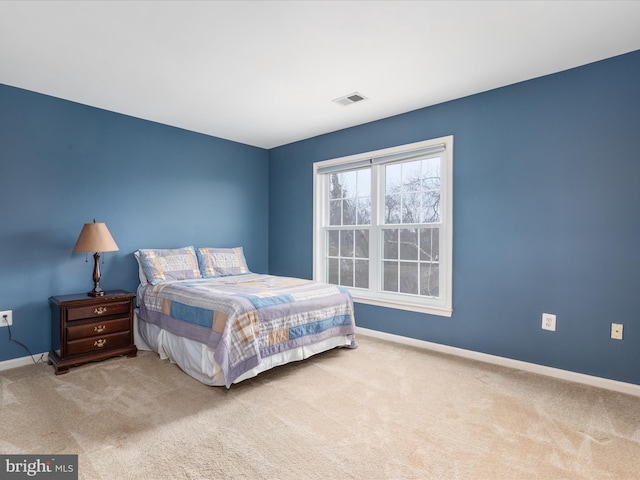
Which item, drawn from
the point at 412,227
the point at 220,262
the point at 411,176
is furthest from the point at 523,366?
the point at 220,262

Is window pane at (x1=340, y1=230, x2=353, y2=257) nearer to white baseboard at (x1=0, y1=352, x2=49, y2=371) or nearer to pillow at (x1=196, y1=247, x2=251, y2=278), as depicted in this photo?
pillow at (x1=196, y1=247, x2=251, y2=278)

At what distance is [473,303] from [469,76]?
198 cm

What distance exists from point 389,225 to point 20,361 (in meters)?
3.70

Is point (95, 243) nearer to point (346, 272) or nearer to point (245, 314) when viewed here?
point (245, 314)

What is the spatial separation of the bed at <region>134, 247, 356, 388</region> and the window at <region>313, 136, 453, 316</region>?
767mm

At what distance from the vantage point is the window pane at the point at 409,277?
374 centimetres

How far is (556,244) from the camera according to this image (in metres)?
2.81

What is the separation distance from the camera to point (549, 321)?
9.32 ft

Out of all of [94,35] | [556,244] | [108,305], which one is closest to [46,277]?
[108,305]

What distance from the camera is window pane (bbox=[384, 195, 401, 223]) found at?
3.90m

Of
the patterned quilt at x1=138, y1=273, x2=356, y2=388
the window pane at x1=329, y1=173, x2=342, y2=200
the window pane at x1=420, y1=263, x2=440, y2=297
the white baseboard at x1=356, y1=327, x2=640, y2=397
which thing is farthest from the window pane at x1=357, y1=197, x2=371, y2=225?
the white baseboard at x1=356, y1=327, x2=640, y2=397

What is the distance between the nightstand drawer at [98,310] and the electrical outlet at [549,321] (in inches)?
144

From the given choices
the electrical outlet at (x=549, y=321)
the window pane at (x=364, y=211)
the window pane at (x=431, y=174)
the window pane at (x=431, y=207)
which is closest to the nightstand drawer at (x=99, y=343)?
the window pane at (x=364, y=211)

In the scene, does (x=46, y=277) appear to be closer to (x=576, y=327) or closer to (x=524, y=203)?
(x=524, y=203)
